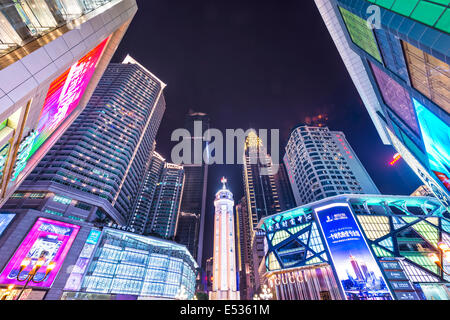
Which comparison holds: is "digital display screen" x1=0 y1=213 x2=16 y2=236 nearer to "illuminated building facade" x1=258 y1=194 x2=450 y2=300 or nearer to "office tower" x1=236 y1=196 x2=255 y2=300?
"illuminated building facade" x1=258 y1=194 x2=450 y2=300

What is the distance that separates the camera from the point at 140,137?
293 ft

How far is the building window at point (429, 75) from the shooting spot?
14.4 metres

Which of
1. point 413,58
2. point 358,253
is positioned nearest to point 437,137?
point 413,58

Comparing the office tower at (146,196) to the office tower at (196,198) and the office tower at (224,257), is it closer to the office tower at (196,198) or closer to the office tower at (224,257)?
the office tower at (196,198)

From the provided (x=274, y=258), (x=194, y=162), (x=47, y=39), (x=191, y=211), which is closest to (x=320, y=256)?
(x=274, y=258)

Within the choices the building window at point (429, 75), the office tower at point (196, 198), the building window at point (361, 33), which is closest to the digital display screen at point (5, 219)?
the building window at point (361, 33)

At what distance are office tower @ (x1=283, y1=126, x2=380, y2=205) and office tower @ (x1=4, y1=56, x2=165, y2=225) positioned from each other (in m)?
68.9

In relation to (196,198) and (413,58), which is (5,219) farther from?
(196,198)

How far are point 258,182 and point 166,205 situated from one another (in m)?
57.7

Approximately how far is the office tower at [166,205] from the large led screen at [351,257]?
285 ft

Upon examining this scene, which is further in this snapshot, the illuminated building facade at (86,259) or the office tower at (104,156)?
the office tower at (104,156)

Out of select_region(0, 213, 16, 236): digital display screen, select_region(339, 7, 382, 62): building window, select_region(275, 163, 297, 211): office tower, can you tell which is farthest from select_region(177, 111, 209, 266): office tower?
select_region(339, 7, 382, 62): building window

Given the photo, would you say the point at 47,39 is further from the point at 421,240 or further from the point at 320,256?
the point at 421,240

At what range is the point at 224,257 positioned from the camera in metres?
55.2
